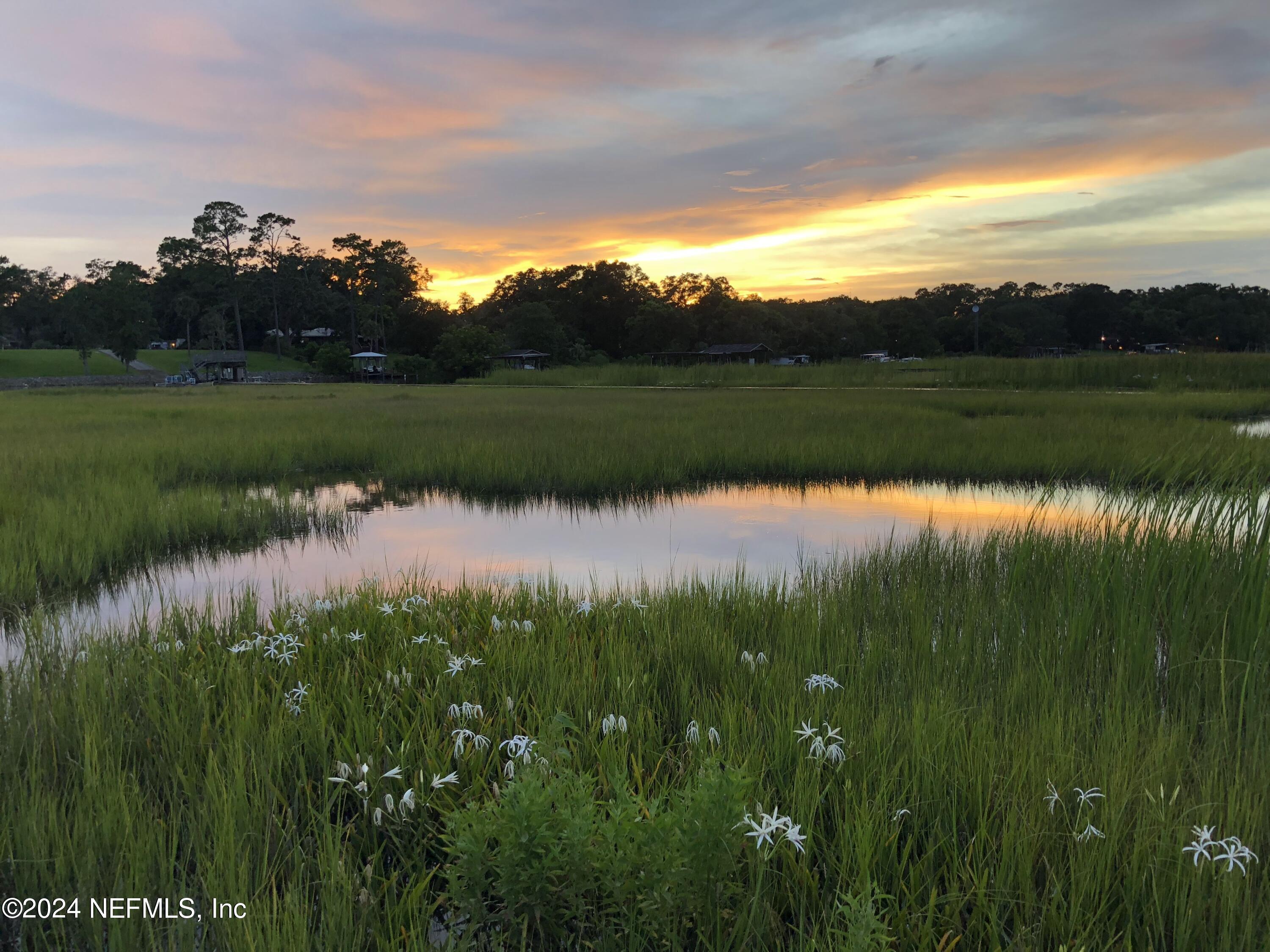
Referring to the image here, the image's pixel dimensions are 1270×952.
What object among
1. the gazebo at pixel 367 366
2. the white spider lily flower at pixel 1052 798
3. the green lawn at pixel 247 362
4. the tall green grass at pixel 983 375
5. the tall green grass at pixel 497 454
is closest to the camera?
the white spider lily flower at pixel 1052 798

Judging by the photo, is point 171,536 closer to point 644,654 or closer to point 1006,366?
point 644,654

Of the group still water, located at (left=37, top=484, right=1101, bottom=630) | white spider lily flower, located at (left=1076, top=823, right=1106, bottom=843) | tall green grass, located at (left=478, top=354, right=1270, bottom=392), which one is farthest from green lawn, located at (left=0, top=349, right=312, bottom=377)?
white spider lily flower, located at (left=1076, top=823, right=1106, bottom=843)

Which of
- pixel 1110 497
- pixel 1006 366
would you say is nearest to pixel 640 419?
pixel 1110 497

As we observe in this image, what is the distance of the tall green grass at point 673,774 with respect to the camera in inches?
82.3

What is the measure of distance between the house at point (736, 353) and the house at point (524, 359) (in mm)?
16808

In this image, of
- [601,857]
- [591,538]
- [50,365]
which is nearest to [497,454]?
[591,538]

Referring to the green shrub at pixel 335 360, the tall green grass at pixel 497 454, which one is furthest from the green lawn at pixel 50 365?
the tall green grass at pixel 497 454

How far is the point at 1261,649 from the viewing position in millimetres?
3785

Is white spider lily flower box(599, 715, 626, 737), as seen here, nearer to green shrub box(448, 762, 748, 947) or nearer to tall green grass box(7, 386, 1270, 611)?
green shrub box(448, 762, 748, 947)

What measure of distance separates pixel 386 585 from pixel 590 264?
87.3 metres

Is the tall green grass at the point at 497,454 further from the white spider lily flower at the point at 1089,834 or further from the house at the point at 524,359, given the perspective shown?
the house at the point at 524,359

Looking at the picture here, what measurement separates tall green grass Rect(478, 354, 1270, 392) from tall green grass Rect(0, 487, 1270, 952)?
1099 inches

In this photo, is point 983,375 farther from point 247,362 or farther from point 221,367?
point 247,362

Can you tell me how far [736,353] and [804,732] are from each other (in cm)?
8012
